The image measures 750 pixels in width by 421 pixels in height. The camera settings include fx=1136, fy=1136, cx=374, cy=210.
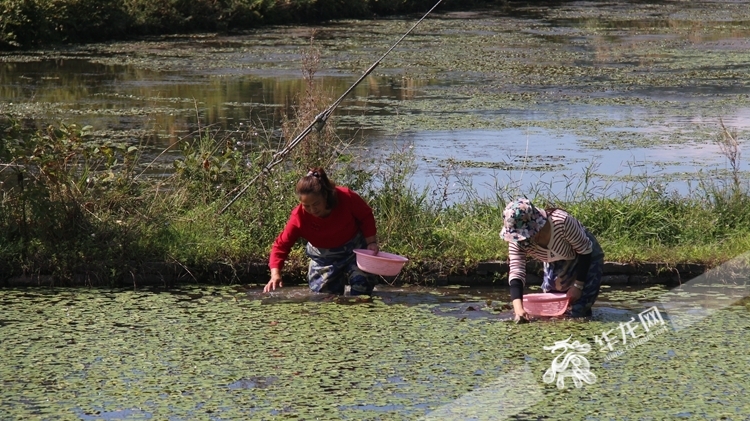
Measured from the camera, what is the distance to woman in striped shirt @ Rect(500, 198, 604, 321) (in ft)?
18.1

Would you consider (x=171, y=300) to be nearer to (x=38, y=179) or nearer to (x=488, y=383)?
(x=38, y=179)

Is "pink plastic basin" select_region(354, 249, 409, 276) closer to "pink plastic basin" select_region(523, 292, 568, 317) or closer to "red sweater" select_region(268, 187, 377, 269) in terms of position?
"red sweater" select_region(268, 187, 377, 269)

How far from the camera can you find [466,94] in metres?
15.4

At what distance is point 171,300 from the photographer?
6520 mm

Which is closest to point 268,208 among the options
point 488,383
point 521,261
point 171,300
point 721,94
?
point 171,300

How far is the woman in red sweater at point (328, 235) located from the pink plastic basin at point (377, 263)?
11 cm

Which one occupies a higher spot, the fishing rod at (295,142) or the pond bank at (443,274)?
the fishing rod at (295,142)

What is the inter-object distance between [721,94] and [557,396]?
11033 mm
